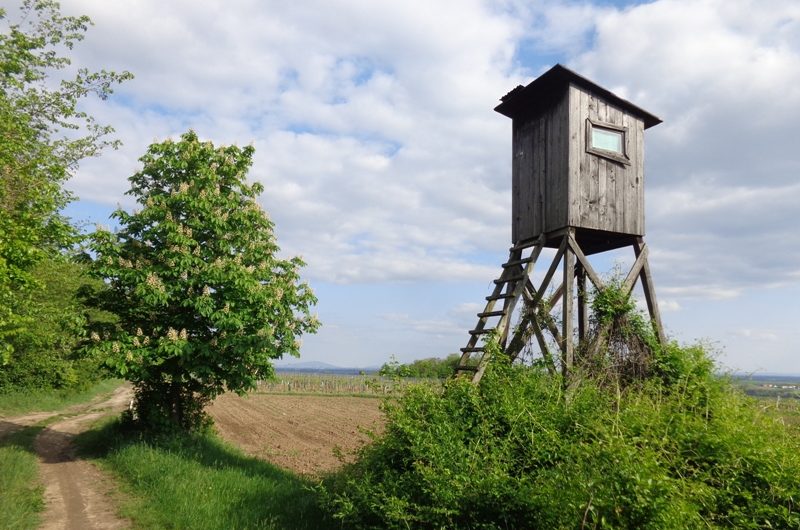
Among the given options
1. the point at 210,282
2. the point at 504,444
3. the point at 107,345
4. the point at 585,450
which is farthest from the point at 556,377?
the point at 107,345

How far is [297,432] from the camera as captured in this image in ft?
76.8

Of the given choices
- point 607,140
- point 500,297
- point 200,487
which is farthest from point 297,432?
point 607,140

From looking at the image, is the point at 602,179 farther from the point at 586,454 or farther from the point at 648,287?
the point at 586,454

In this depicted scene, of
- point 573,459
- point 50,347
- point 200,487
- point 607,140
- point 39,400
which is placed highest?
point 607,140

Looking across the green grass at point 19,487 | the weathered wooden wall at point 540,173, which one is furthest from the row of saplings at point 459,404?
the green grass at point 19,487

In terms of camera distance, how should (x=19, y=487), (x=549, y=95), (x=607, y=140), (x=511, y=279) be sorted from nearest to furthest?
(x=19, y=487) < (x=511, y=279) < (x=607, y=140) < (x=549, y=95)

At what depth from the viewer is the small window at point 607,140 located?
10656 mm

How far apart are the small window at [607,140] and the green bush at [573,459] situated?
3.93 m

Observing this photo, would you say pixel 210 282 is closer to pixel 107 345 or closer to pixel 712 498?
pixel 107 345

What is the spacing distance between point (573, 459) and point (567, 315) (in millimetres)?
3916

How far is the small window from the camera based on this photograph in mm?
10656

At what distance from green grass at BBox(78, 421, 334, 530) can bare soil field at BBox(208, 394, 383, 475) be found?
3.87ft

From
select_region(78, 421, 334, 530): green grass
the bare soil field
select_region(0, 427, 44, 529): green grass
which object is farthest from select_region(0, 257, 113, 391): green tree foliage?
select_region(78, 421, 334, 530): green grass

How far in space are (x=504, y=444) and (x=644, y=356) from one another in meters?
4.14
